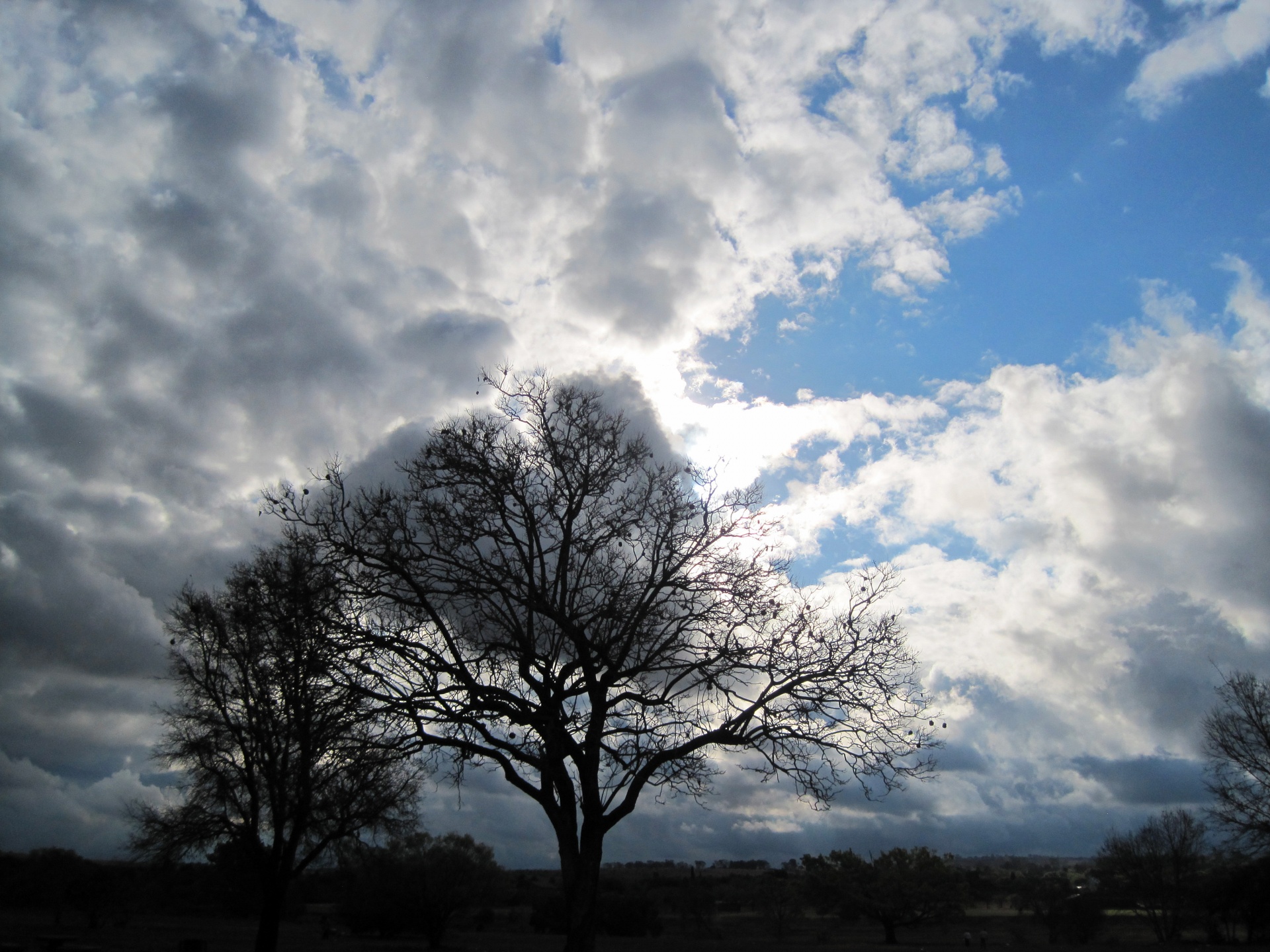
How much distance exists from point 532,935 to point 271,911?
139 feet

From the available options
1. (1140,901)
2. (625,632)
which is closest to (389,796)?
(625,632)

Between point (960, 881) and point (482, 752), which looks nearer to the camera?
point (482, 752)

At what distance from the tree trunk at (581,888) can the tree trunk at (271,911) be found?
455 inches

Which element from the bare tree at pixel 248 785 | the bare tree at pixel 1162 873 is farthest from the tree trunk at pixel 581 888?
the bare tree at pixel 1162 873

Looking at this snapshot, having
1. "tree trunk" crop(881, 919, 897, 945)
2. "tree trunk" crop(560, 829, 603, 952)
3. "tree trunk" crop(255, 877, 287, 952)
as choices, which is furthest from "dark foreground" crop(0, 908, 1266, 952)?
"tree trunk" crop(560, 829, 603, 952)

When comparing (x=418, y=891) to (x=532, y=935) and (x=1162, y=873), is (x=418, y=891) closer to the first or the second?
(x=532, y=935)

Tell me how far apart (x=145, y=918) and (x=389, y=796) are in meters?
60.2

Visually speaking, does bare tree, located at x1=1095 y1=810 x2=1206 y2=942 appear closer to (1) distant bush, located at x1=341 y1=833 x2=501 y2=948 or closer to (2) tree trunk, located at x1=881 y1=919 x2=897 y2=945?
(2) tree trunk, located at x1=881 y1=919 x2=897 y2=945

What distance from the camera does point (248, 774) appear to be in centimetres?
2077

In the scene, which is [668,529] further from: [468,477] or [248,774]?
[248,774]

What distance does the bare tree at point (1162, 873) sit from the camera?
51000 mm

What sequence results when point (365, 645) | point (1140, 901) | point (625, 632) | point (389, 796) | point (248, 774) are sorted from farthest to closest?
point (1140, 901) → point (248, 774) → point (389, 796) → point (625, 632) → point (365, 645)

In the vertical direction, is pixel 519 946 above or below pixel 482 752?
below

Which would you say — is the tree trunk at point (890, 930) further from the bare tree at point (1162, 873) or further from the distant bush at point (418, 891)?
the distant bush at point (418, 891)
